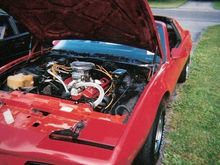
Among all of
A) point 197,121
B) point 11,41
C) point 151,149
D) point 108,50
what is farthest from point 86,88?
point 11,41

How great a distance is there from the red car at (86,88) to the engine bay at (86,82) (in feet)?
0.04

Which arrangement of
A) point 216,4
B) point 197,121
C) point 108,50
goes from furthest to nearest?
point 216,4
point 197,121
point 108,50

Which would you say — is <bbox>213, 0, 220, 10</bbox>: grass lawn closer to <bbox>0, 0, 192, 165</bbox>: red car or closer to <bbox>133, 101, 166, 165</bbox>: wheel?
<bbox>0, 0, 192, 165</bbox>: red car

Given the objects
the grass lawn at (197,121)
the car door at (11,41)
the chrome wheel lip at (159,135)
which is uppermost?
the car door at (11,41)

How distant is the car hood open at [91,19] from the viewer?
11.9 feet

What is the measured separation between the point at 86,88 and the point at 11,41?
3.33 metres

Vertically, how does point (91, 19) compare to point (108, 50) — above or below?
above

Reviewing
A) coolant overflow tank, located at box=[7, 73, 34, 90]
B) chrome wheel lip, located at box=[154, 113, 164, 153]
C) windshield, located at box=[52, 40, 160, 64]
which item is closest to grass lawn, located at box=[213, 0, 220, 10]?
windshield, located at box=[52, 40, 160, 64]

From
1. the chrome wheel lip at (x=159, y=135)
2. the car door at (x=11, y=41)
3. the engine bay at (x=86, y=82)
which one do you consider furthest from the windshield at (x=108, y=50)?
the car door at (x=11, y=41)

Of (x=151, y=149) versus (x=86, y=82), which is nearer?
(x=151, y=149)

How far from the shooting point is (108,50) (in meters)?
5.00

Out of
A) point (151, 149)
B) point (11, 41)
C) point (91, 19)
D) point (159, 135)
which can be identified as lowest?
point (159, 135)

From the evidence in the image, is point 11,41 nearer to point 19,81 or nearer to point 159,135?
point 19,81

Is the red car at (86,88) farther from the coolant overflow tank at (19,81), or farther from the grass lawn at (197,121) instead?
the grass lawn at (197,121)
